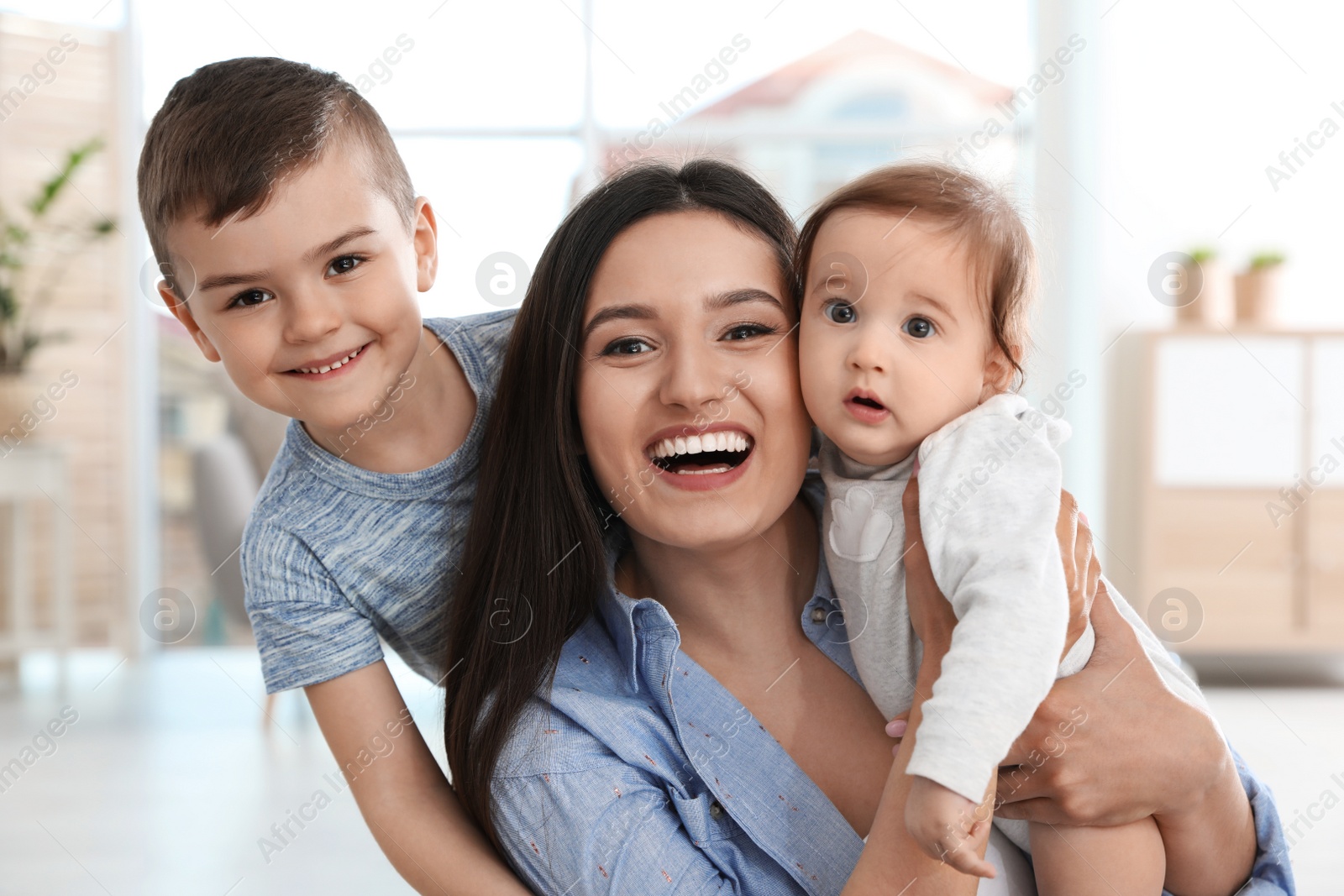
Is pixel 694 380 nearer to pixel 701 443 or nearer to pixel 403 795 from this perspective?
pixel 701 443

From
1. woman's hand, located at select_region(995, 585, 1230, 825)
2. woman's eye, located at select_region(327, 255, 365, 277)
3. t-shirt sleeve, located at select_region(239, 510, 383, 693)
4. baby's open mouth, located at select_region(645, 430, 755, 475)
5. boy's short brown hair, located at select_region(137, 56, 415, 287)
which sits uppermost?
boy's short brown hair, located at select_region(137, 56, 415, 287)

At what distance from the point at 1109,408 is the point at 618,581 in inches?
153

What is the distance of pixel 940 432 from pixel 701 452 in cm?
27

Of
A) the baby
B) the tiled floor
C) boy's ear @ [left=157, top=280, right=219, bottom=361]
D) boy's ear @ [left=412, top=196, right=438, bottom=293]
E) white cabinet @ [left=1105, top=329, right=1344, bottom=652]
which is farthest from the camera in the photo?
white cabinet @ [left=1105, top=329, right=1344, bottom=652]

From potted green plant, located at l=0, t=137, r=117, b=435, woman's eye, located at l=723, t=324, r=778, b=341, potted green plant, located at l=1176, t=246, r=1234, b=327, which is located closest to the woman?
woman's eye, located at l=723, t=324, r=778, b=341

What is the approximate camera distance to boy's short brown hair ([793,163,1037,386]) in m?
1.22

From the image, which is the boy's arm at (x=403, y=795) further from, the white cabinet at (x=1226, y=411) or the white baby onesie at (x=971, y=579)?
the white cabinet at (x=1226, y=411)

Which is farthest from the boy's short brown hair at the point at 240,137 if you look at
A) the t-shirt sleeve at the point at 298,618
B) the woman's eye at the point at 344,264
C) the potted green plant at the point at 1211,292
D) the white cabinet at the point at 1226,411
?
the potted green plant at the point at 1211,292

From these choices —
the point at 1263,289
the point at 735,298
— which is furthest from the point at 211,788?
the point at 1263,289

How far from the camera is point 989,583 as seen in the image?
105 centimetres

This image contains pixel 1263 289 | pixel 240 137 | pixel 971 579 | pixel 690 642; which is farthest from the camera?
pixel 1263 289

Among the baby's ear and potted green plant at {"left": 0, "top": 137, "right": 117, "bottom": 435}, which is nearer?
the baby's ear

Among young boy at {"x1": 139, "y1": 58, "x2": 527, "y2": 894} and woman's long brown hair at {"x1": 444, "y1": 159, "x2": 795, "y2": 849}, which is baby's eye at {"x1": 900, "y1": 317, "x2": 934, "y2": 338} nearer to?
woman's long brown hair at {"x1": 444, "y1": 159, "x2": 795, "y2": 849}

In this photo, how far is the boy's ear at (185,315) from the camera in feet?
4.61
